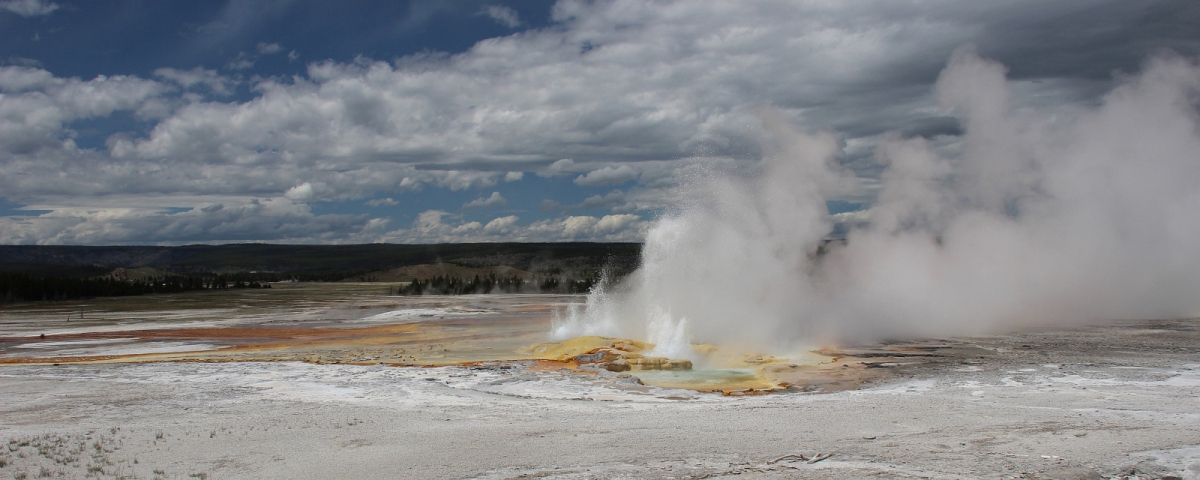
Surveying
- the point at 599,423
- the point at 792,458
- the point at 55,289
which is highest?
the point at 792,458

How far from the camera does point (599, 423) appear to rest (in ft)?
35.3

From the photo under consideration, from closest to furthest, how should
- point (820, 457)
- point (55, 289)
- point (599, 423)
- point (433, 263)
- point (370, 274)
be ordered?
point (820, 457) < point (599, 423) < point (55, 289) < point (370, 274) < point (433, 263)

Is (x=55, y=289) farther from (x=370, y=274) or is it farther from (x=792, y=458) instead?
(x=792, y=458)

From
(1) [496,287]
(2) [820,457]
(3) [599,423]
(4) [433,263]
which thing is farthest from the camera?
(4) [433,263]

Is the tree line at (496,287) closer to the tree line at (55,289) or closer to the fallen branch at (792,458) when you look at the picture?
the tree line at (55,289)

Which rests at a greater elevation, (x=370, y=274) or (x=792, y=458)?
(x=370, y=274)

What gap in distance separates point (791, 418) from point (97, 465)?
9.23 m

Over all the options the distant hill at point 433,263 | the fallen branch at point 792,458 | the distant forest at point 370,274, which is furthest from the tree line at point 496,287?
the fallen branch at point 792,458

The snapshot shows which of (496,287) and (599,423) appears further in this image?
(496,287)

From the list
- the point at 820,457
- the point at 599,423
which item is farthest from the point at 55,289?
the point at 820,457

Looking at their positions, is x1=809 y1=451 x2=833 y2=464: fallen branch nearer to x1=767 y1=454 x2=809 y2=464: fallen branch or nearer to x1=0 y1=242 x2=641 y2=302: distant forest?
x1=767 y1=454 x2=809 y2=464: fallen branch

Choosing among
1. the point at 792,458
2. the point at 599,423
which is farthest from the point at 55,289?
the point at 792,458

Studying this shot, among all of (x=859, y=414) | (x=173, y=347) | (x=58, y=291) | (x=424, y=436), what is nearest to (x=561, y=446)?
(x=424, y=436)

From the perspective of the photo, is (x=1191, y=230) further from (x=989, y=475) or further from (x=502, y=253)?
(x=502, y=253)
